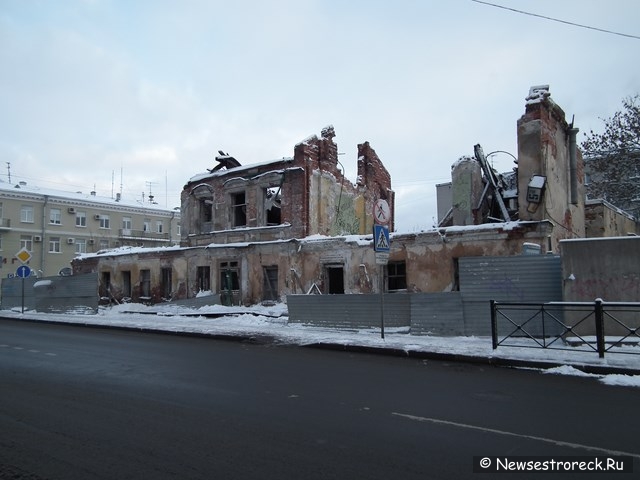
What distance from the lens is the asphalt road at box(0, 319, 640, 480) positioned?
4504 mm

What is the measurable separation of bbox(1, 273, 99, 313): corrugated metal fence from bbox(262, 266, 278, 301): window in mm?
8277

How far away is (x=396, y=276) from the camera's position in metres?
20.8

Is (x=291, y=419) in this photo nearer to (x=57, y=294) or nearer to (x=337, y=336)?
(x=337, y=336)

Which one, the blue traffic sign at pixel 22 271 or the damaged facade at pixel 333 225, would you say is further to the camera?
the blue traffic sign at pixel 22 271

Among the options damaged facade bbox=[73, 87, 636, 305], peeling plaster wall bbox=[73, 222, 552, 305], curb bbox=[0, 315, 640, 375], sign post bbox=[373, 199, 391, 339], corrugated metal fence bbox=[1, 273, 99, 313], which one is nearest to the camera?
curb bbox=[0, 315, 640, 375]

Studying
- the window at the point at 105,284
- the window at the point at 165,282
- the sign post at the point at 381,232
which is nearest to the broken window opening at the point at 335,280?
the sign post at the point at 381,232

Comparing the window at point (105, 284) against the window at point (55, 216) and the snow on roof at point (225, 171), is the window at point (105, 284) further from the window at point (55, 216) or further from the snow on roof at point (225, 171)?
the window at point (55, 216)

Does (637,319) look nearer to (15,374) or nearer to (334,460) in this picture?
(334,460)

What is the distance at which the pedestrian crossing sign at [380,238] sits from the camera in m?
13.0

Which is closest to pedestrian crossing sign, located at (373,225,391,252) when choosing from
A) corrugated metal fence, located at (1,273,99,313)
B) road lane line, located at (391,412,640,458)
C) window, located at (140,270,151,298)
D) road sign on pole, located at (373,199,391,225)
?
road sign on pole, located at (373,199,391,225)

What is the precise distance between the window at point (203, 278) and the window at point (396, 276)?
10.9m

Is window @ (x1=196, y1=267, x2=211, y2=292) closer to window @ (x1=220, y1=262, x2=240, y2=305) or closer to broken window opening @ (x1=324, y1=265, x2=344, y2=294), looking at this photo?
window @ (x1=220, y1=262, x2=240, y2=305)

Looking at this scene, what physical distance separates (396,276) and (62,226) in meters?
46.6

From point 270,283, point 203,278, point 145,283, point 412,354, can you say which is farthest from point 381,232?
point 145,283
